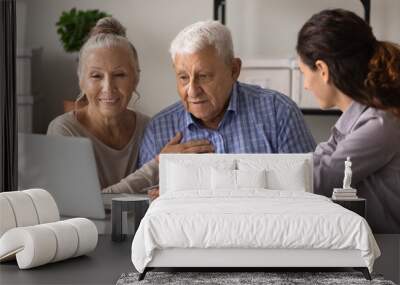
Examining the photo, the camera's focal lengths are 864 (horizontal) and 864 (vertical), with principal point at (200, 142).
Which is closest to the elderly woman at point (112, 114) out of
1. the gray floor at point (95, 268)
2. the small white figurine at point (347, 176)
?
the gray floor at point (95, 268)

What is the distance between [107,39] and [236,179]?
161 centimetres

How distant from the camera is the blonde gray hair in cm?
689

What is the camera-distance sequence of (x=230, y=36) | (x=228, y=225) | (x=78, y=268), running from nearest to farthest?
(x=228, y=225) → (x=78, y=268) → (x=230, y=36)

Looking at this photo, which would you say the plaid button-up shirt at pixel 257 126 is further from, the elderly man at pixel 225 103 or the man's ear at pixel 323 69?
the man's ear at pixel 323 69

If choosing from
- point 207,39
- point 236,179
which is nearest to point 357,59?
point 207,39

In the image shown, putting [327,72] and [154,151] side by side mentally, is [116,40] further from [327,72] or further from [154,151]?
[327,72]

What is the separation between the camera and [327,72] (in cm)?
661

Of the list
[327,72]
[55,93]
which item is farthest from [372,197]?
[55,93]

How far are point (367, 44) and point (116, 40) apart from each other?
1.98m

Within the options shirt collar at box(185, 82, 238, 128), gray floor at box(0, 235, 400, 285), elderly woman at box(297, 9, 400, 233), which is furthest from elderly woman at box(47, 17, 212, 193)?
elderly woman at box(297, 9, 400, 233)

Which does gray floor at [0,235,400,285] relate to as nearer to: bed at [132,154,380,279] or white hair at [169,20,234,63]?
bed at [132,154,380,279]

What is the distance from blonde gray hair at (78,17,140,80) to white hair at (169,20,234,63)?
1.17ft

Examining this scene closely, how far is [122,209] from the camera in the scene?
6.34 metres

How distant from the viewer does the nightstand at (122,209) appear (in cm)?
633
